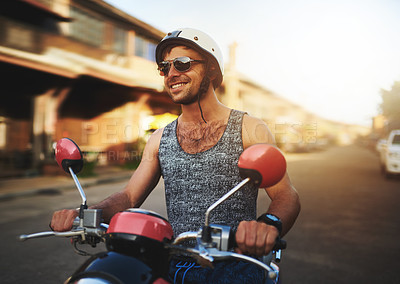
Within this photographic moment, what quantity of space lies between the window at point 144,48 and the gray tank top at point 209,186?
17346mm

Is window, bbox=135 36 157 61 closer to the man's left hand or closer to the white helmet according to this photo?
the white helmet

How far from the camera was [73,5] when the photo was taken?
14.2 meters

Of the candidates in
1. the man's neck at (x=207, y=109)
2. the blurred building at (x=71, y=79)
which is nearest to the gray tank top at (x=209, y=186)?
the man's neck at (x=207, y=109)

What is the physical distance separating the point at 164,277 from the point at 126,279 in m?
0.16

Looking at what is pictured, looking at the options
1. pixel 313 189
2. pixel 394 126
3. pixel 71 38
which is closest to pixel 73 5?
pixel 71 38

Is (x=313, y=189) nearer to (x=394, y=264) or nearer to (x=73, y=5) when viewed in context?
(x=394, y=264)

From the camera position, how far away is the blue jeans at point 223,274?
1349 mm

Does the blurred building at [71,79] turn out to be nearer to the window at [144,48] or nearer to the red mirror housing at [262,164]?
the window at [144,48]

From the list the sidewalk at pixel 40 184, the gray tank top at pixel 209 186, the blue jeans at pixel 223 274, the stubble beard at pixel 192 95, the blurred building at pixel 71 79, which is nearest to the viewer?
the blue jeans at pixel 223 274

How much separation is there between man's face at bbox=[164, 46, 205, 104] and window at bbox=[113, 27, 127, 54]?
15.8 m

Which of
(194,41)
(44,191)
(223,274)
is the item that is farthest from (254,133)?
(44,191)

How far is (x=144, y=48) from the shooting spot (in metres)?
18.6

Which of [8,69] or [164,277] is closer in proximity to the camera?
[164,277]

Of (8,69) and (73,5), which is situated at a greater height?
(73,5)
